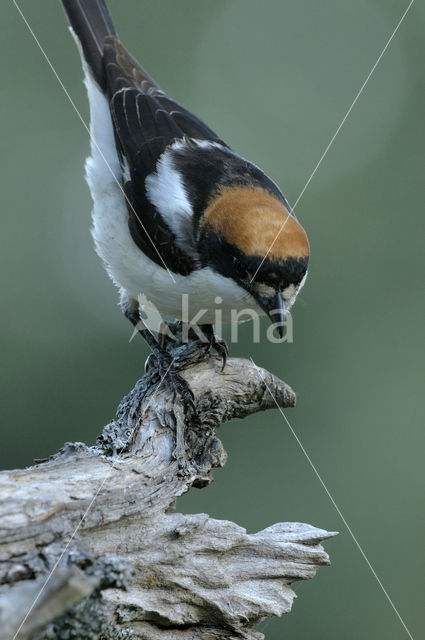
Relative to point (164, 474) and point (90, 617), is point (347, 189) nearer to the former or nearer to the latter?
point (164, 474)

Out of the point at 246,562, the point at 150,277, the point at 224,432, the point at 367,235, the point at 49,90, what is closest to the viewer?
the point at 246,562

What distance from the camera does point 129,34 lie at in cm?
630

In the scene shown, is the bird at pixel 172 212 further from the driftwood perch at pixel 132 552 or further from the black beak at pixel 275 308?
the driftwood perch at pixel 132 552

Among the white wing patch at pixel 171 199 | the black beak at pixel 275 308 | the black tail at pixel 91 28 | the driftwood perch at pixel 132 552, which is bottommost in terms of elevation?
the driftwood perch at pixel 132 552

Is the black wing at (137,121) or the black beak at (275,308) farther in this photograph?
the black wing at (137,121)

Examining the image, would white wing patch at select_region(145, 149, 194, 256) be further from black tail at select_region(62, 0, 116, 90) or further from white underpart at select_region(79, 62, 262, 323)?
black tail at select_region(62, 0, 116, 90)

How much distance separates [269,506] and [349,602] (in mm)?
783

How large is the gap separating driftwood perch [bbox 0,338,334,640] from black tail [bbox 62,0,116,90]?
261 centimetres

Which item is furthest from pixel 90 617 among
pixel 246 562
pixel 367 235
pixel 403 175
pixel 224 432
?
pixel 403 175

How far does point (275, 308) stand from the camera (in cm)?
327

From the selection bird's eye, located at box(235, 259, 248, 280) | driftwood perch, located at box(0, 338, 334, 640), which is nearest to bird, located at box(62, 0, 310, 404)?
bird's eye, located at box(235, 259, 248, 280)

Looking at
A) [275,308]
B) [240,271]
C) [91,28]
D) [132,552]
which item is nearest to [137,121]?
[91,28]

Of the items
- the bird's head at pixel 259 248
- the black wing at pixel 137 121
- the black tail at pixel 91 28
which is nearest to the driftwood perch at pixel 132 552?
the bird's head at pixel 259 248

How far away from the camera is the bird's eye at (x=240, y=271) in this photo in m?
3.25
